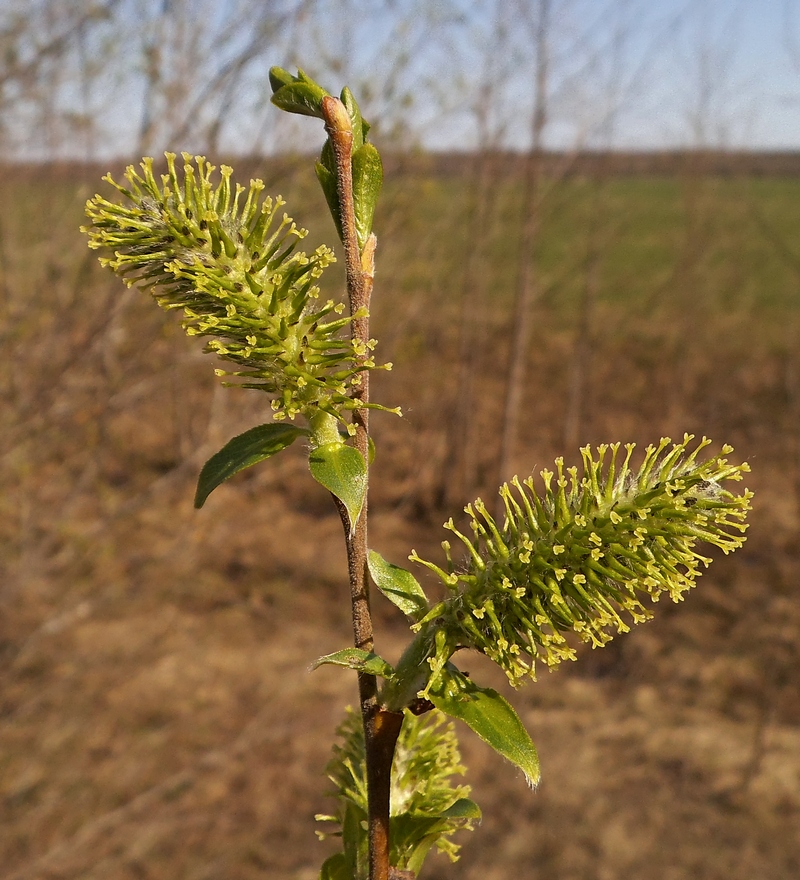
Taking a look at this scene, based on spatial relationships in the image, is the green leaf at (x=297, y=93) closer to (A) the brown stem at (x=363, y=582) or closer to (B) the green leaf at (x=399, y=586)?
(A) the brown stem at (x=363, y=582)

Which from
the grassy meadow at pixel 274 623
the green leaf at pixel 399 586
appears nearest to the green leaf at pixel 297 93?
the green leaf at pixel 399 586

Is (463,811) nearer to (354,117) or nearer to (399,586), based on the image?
(399,586)

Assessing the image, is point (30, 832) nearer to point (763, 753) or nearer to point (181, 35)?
point (181, 35)

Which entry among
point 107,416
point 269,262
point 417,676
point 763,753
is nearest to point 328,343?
point 269,262

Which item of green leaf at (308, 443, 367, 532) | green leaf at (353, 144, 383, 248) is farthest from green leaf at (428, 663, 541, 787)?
green leaf at (353, 144, 383, 248)

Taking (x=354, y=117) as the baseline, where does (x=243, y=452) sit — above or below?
below

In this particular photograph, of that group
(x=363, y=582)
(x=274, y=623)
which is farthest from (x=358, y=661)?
(x=274, y=623)

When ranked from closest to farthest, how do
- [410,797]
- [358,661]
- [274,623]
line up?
1. [358,661]
2. [410,797]
3. [274,623]
